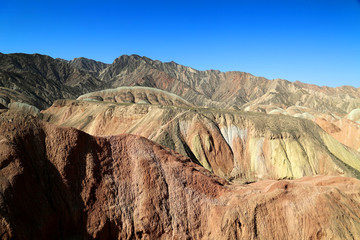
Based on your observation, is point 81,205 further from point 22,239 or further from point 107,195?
point 22,239

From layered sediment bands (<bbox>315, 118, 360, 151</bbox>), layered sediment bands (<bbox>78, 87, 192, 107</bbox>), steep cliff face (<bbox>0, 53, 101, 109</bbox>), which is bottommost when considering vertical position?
layered sediment bands (<bbox>315, 118, 360, 151</bbox>)

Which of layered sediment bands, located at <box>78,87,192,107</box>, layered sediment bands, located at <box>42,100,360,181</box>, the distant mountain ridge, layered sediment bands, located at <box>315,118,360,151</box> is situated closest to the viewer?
layered sediment bands, located at <box>42,100,360,181</box>

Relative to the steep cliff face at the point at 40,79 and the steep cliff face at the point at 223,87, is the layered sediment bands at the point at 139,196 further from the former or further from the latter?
the steep cliff face at the point at 223,87

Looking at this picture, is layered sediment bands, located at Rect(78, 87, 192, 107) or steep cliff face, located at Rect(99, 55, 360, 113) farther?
steep cliff face, located at Rect(99, 55, 360, 113)

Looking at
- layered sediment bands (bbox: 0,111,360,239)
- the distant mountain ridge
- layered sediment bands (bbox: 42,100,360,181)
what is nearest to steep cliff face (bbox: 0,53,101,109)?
the distant mountain ridge

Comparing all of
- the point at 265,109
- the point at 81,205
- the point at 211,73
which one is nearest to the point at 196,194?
the point at 81,205

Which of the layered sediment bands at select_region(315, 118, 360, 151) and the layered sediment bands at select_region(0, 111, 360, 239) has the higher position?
the layered sediment bands at select_region(315, 118, 360, 151)

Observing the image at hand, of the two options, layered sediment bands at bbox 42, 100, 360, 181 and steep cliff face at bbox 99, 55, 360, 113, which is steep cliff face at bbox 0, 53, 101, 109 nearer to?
steep cliff face at bbox 99, 55, 360, 113

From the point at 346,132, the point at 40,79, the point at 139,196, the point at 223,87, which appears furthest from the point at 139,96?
the point at 223,87
